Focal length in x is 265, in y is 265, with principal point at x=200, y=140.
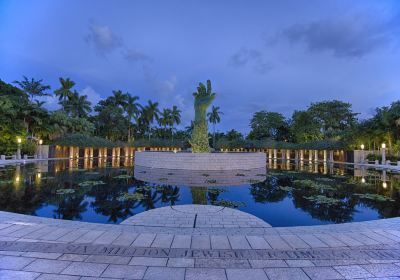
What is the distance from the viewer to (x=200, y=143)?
23.1m

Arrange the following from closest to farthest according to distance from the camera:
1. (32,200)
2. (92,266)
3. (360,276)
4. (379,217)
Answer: (360,276)
(92,266)
(379,217)
(32,200)

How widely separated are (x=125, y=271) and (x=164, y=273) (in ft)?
1.97

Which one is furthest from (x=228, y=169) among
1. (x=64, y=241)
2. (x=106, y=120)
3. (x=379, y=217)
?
(x=106, y=120)

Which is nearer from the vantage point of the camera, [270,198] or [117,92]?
[270,198]

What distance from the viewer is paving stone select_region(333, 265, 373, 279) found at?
3.94 m

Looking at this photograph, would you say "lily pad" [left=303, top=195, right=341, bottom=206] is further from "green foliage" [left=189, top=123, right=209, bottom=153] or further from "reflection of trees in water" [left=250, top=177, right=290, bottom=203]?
"green foliage" [left=189, top=123, right=209, bottom=153]

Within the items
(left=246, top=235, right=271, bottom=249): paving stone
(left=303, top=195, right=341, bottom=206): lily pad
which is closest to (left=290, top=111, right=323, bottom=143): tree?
(left=303, top=195, right=341, bottom=206): lily pad

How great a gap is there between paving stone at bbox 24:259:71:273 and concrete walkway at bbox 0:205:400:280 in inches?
0.6

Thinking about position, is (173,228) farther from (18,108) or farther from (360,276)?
(18,108)

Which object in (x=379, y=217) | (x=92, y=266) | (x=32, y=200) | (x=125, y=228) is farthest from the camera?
(x=32, y=200)

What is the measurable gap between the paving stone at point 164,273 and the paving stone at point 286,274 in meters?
1.32

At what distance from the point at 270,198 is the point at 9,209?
9.46 meters

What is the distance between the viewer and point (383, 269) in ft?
13.7

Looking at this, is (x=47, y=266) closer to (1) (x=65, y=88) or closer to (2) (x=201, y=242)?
(2) (x=201, y=242)
